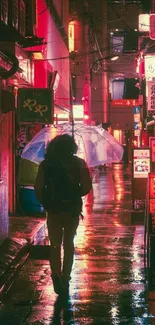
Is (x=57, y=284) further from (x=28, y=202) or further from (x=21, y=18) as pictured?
(x=28, y=202)

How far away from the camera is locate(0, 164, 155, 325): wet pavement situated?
7504 mm

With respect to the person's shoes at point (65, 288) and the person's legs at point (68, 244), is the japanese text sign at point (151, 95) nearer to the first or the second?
the person's legs at point (68, 244)

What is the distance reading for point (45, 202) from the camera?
8422mm

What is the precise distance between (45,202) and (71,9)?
117 ft

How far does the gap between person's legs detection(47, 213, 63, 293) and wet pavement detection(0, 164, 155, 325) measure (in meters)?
0.25

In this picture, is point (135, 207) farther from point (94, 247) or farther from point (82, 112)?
point (82, 112)

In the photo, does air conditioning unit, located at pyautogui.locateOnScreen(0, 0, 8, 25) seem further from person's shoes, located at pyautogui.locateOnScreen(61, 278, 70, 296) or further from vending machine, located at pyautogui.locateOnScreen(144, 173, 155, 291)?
person's shoes, located at pyautogui.locateOnScreen(61, 278, 70, 296)

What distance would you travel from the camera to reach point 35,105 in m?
16.0

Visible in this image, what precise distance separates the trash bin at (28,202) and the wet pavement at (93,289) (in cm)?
273

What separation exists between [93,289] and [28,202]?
351 inches

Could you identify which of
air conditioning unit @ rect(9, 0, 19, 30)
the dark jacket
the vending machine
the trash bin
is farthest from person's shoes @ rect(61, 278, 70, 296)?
the trash bin

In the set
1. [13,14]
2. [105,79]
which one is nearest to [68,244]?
[13,14]

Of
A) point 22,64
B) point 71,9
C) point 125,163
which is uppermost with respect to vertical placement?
point 71,9

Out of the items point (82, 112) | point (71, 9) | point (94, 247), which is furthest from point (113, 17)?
point (94, 247)
